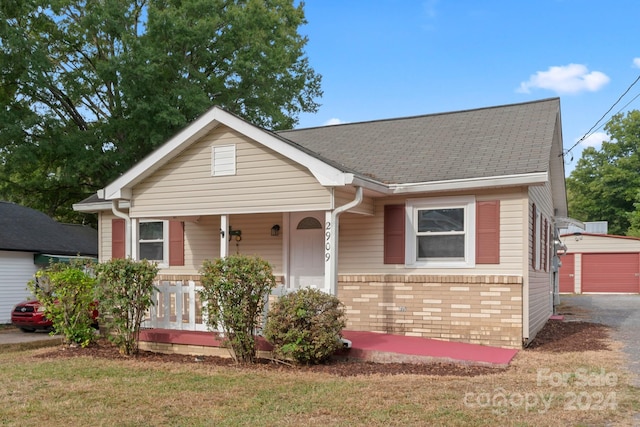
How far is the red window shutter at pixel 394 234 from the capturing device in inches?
397

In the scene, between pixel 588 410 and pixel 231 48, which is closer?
pixel 588 410

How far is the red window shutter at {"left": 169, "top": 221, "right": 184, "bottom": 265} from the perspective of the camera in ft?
40.7

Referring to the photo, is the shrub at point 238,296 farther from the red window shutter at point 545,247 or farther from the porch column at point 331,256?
the red window shutter at point 545,247

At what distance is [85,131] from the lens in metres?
22.3

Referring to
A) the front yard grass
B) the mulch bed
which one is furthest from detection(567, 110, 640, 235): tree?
the front yard grass

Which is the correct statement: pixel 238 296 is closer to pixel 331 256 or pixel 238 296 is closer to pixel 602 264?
pixel 331 256

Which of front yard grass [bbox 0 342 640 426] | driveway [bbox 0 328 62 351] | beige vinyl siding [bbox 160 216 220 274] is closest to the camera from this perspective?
front yard grass [bbox 0 342 640 426]

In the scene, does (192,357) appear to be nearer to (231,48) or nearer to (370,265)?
(370,265)

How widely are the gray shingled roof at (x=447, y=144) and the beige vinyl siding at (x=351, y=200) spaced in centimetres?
38

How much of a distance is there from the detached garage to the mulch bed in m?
17.1

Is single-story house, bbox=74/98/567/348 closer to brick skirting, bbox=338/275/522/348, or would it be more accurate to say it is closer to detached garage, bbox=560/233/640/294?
brick skirting, bbox=338/275/522/348

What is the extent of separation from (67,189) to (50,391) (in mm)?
21653

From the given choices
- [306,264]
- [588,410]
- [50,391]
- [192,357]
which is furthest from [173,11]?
[588,410]

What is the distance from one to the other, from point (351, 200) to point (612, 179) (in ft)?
128
